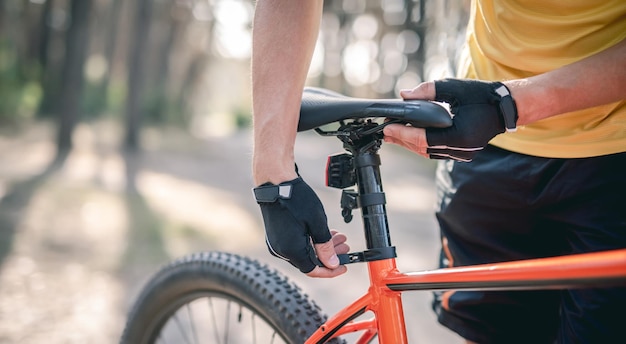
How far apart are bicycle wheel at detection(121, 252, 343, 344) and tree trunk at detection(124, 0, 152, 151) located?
9.64 metres

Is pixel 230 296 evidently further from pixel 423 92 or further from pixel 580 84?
pixel 580 84

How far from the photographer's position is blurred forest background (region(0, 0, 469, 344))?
3656 mm

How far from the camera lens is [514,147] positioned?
1.32 meters

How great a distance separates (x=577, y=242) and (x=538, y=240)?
0.13 m

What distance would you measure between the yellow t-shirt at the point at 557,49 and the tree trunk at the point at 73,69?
27.9ft

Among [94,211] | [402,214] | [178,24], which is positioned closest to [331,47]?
[178,24]

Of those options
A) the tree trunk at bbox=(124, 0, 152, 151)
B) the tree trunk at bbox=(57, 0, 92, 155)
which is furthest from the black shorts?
the tree trunk at bbox=(124, 0, 152, 151)

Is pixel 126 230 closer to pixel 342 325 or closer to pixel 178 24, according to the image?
pixel 342 325

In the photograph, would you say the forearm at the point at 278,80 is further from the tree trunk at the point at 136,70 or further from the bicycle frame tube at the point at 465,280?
the tree trunk at the point at 136,70

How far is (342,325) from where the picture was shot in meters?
1.24

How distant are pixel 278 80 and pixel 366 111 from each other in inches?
7.7

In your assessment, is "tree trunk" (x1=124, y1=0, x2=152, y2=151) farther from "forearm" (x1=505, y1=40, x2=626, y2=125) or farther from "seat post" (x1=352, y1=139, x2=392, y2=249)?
"forearm" (x1=505, y1=40, x2=626, y2=125)

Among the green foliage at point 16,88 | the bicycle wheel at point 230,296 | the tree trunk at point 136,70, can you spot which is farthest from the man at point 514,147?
the green foliage at point 16,88

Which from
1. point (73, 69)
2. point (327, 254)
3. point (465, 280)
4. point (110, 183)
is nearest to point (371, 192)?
point (327, 254)
